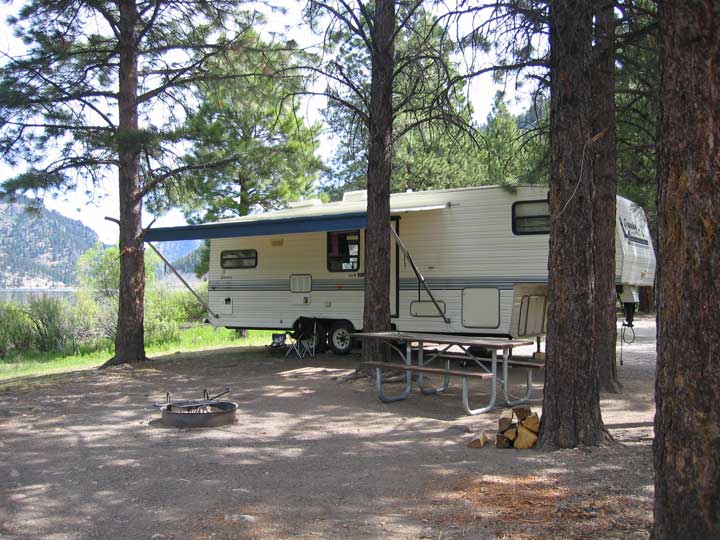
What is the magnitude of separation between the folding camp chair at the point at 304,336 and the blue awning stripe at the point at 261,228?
2020mm

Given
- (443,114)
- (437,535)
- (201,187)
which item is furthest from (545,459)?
Answer: (201,187)

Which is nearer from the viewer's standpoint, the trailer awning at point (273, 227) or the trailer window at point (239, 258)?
the trailer awning at point (273, 227)

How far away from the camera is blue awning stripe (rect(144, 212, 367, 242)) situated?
11.2 meters

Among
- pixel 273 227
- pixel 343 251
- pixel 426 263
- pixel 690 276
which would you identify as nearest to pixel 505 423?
pixel 690 276

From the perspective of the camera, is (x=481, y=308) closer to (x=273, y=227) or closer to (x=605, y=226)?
(x=605, y=226)

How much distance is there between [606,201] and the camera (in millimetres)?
8766

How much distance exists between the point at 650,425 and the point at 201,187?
9.04 metres

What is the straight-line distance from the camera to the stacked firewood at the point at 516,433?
5.71 metres

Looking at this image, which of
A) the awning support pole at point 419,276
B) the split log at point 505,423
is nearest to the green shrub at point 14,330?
the awning support pole at point 419,276

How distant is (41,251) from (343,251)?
172 m

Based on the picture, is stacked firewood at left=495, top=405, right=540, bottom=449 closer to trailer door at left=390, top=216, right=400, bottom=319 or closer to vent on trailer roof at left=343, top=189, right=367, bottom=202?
trailer door at left=390, top=216, right=400, bottom=319

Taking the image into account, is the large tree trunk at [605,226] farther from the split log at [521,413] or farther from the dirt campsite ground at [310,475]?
the split log at [521,413]

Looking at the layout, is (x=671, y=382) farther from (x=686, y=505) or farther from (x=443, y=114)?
(x=443, y=114)

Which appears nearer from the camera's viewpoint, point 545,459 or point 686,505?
point 686,505
